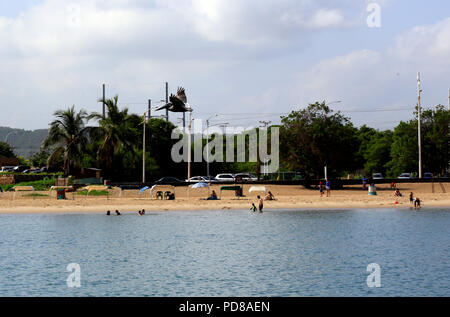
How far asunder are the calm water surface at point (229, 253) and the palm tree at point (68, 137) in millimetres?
17523

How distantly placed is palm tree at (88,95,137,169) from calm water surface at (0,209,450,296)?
20.0m

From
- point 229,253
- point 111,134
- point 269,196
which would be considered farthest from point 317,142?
point 229,253

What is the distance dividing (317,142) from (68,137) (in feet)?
95.5

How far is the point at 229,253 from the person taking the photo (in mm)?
35125

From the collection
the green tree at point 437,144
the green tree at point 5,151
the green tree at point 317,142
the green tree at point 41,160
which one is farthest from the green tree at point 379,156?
the green tree at point 5,151

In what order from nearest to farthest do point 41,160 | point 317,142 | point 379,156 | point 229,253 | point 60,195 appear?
point 229,253 → point 60,195 → point 317,142 → point 379,156 → point 41,160

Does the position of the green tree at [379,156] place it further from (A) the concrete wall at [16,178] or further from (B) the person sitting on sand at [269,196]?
(A) the concrete wall at [16,178]

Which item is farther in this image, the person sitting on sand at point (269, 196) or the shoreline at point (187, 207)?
the person sitting on sand at point (269, 196)

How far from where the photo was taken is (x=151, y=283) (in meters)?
27.2

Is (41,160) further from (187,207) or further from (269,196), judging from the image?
(187,207)

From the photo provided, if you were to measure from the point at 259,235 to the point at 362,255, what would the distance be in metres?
9.58

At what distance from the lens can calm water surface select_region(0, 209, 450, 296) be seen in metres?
26.5

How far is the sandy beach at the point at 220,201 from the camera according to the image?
51.8 m
